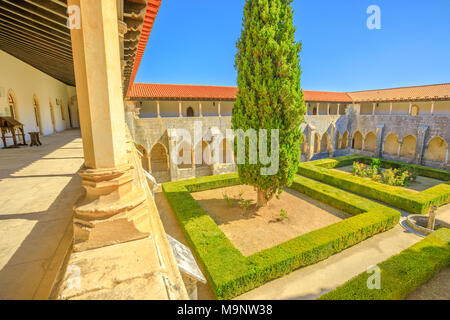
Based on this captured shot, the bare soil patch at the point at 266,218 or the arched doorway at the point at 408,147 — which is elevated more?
the arched doorway at the point at 408,147

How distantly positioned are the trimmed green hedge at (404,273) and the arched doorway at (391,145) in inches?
747

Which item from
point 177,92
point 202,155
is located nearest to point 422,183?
point 202,155

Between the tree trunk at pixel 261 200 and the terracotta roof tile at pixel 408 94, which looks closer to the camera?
the tree trunk at pixel 261 200

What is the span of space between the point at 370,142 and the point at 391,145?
7.44 feet

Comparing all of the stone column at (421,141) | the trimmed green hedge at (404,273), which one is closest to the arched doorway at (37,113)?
the trimmed green hedge at (404,273)

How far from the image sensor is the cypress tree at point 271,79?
7926 millimetres

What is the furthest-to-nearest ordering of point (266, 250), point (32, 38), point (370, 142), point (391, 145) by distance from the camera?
point (370, 142) → point (391, 145) → point (266, 250) → point (32, 38)

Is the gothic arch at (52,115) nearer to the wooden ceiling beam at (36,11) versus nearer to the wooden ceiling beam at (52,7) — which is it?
the wooden ceiling beam at (36,11)

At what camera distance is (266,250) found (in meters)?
6.58

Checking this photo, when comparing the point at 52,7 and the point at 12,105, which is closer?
the point at 52,7

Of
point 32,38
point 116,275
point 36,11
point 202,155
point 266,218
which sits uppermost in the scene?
point 32,38

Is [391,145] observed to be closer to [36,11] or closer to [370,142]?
[370,142]

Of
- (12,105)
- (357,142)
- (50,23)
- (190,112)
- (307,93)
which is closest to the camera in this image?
(50,23)

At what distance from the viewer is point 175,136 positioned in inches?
589
